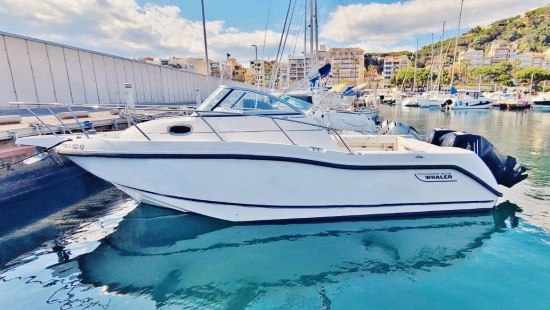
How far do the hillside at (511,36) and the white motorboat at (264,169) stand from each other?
4654 inches

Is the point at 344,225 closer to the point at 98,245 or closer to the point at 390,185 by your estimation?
the point at 390,185

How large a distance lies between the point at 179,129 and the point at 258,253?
2.29 m

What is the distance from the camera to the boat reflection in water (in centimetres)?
307

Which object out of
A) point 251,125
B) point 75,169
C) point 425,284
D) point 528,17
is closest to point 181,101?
point 75,169

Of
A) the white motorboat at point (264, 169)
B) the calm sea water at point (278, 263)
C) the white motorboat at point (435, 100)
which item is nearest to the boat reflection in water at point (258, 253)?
the calm sea water at point (278, 263)

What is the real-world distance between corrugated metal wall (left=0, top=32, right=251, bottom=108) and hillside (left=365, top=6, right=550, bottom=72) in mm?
114406

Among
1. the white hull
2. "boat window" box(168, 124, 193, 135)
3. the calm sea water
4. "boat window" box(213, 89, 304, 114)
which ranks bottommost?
the calm sea water

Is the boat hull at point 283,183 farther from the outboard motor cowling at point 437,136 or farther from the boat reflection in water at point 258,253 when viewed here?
the outboard motor cowling at point 437,136

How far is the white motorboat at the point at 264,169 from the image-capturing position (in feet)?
12.9

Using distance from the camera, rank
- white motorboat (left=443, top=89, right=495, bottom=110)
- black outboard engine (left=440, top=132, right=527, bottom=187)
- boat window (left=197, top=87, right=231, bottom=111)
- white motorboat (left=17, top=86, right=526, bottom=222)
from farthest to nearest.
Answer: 1. white motorboat (left=443, top=89, right=495, bottom=110)
2. black outboard engine (left=440, top=132, right=527, bottom=187)
3. boat window (left=197, top=87, right=231, bottom=111)
4. white motorboat (left=17, top=86, right=526, bottom=222)

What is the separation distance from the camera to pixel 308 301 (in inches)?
112

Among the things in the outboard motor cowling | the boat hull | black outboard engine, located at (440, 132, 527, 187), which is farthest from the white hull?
the outboard motor cowling

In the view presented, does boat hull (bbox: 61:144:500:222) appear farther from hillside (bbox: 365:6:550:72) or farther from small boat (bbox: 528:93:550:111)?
hillside (bbox: 365:6:550:72)

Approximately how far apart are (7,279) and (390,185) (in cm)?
507
